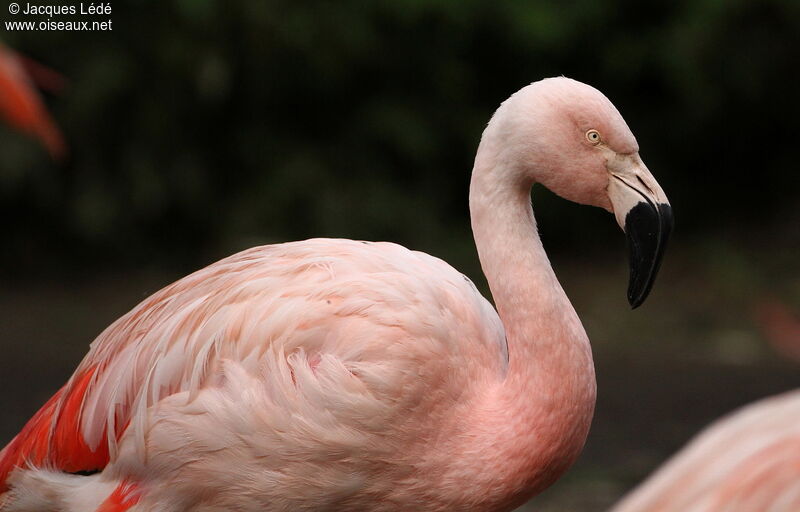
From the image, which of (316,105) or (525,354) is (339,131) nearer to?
(316,105)

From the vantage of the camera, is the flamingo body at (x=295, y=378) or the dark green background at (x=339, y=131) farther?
the dark green background at (x=339, y=131)

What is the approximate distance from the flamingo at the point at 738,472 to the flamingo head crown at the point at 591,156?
43.0 inches

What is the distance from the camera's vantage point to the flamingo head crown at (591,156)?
8.54 feet

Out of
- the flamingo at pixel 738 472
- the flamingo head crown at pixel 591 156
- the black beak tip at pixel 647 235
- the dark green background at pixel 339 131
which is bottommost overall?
the flamingo at pixel 738 472

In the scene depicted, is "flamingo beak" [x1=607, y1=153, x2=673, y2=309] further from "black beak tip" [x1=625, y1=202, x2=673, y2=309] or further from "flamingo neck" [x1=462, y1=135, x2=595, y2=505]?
"flamingo neck" [x1=462, y1=135, x2=595, y2=505]

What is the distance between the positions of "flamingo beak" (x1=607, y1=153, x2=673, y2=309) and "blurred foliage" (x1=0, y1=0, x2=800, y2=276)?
13.1ft

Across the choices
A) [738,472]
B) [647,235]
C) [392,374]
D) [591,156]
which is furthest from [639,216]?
[738,472]

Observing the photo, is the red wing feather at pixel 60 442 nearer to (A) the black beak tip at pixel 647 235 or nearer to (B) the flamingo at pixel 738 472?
(A) the black beak tip at pixel 647 235

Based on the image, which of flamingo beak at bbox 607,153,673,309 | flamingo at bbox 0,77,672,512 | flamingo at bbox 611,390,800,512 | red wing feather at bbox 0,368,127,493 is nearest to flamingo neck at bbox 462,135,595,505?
flamingo at bbox 0,77,672,512

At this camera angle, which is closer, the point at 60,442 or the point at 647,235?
the point at 647,235

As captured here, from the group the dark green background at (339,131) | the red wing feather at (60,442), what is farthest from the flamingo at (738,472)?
the dark green background at (339,131)

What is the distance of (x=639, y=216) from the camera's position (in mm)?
2605

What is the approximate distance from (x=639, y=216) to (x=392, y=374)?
0.65 meters

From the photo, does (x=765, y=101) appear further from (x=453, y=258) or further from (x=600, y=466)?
(x=600, y=466)
